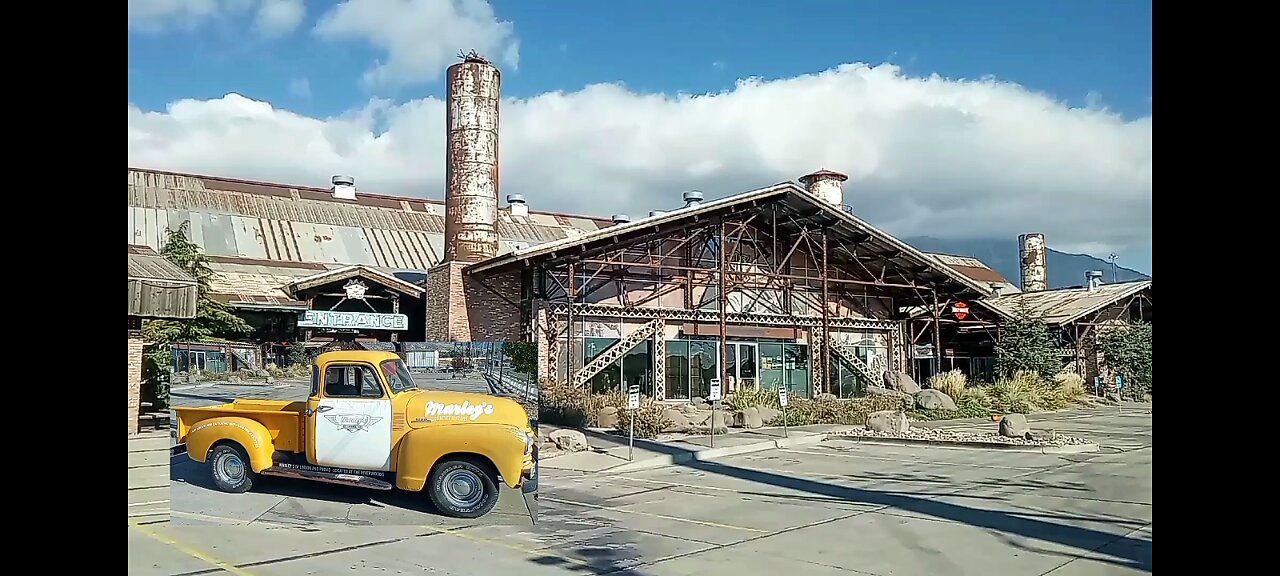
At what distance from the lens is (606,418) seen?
23.3m

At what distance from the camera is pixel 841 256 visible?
33.4m

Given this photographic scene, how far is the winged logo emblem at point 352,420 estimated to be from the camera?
9789 mm

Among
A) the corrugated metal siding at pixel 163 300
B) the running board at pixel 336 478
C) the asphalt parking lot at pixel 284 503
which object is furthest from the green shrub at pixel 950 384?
the running board at pixel 336 478

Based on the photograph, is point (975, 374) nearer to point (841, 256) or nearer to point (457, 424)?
point (841, 256)

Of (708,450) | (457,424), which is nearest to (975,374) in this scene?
(708,450)

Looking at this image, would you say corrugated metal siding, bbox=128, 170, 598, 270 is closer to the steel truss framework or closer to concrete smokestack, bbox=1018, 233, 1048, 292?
the steel truss framework

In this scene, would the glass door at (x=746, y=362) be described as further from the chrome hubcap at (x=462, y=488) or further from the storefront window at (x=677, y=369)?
the chrome hubcap at (x=462, y=488)

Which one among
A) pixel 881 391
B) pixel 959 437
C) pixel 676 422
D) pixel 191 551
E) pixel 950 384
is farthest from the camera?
pixel 950 384

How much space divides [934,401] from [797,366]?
14.5ft

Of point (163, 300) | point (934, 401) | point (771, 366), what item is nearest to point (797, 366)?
point (771, 366)

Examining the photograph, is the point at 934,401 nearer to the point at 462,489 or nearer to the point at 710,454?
the point at 710,454

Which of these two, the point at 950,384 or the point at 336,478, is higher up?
the point at 336,478

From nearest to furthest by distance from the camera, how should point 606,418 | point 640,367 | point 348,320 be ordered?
point 348,320, point 606,418, point 640,367
